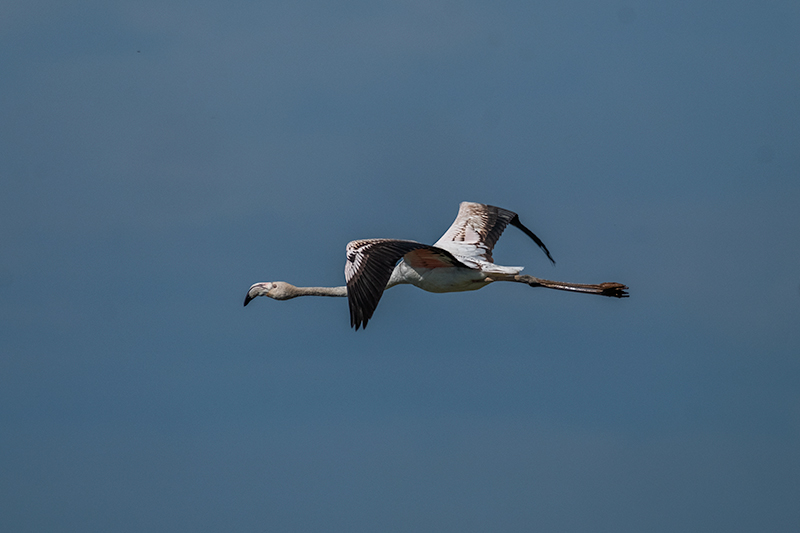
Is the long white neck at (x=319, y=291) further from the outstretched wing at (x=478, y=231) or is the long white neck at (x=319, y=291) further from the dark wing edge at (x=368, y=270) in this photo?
the dark wing edge at (x=368, y=270)

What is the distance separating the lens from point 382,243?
71.2 feet

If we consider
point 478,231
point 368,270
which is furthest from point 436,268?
point 368,270

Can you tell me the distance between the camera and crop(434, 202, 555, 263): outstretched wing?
26.3 metres

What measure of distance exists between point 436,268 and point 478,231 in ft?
9.68

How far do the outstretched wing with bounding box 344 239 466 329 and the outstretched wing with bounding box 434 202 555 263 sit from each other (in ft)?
12.5

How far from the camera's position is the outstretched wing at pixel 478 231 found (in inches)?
1037

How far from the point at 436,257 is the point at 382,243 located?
9.71ft

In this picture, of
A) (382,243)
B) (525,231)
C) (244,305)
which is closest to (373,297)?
(382,243)

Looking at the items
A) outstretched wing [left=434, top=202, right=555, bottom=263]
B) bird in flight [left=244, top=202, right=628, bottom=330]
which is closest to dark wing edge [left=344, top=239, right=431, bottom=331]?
bird in flight [left=244, top=202, right=628, bottom=330]

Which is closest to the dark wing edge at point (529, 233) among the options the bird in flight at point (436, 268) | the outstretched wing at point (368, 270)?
the bird in flight at point (436, 268)

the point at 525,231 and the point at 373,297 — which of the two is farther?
the point at 525,231

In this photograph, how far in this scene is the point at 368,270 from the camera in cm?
2098

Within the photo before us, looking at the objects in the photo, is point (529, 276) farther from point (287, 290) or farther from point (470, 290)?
point (287, 290)

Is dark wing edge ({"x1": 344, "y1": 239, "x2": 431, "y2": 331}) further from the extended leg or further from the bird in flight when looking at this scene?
the extended leg
